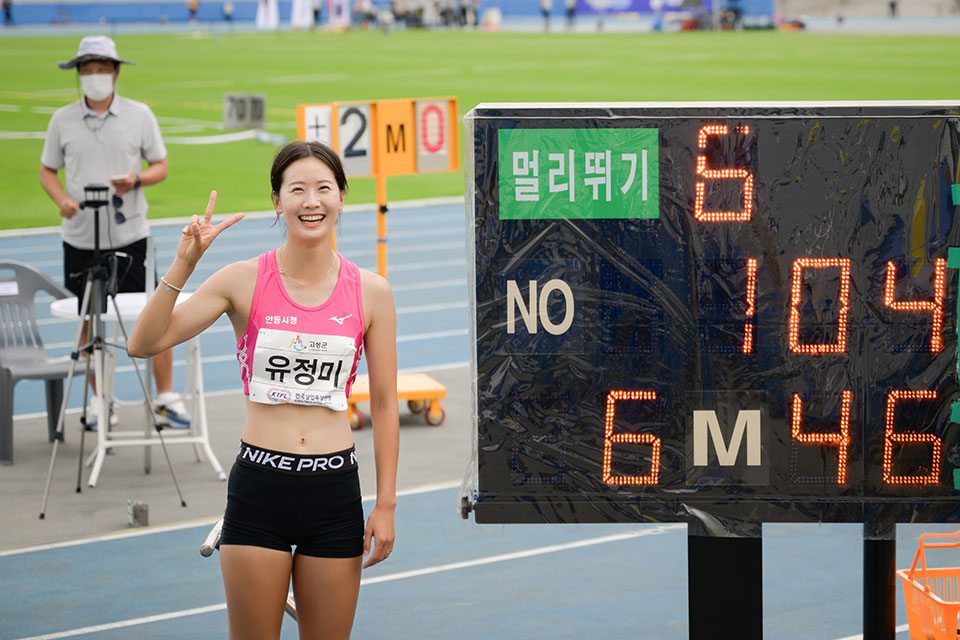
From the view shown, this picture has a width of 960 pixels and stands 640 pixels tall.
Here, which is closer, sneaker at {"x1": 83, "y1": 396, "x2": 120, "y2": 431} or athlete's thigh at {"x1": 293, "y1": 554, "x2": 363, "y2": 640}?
athlete's thigh at {"x1": 293, "y1": 554, "x2": 363, "y2": 640}

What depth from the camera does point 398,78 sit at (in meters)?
41.3

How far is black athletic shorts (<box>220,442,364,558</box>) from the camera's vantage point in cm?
396

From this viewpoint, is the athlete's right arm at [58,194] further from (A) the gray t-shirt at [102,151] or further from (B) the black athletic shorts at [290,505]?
(B) the black athletic shorts at [290,505]

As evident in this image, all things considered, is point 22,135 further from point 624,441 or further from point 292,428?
point 624,441

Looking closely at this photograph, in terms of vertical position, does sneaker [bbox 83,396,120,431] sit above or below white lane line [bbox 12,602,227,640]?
above

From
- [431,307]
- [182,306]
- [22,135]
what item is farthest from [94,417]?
[22,135]

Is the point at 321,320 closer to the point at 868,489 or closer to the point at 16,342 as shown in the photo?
the point at 868,489

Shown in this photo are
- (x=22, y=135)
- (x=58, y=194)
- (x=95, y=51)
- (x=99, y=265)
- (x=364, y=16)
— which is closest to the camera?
(x=99, y=265)

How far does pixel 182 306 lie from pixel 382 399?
2.14 feet

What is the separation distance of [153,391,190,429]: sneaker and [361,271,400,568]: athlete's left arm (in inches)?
203

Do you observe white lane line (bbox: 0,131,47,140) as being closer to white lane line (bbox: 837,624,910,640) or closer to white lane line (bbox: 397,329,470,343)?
white lane line (bbox: 397,329,470,343)

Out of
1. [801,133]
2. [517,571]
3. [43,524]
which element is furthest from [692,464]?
[43,524]

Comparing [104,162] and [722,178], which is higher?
[104,162]

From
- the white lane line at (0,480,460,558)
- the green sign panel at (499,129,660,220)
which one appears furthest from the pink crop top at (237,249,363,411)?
the white lane line at (0,480,460,558)
